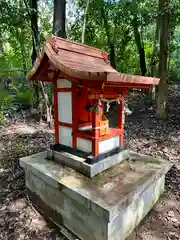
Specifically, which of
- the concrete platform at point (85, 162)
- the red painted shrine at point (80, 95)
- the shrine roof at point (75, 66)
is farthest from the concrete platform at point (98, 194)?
the shrine roof at point (75, 66)

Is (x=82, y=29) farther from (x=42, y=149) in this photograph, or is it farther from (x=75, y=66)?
(x=75, y=66)

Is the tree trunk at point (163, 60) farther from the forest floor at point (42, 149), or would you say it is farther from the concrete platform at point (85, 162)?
the concrete platform at point (85, 162)

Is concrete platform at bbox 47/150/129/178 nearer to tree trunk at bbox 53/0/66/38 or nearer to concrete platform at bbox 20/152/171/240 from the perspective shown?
concrete platform at bbox 20/152/171/240

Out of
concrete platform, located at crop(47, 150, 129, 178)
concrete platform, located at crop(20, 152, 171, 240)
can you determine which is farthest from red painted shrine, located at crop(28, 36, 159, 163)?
concrete platform, located at crop(20, 152, 171, 240)

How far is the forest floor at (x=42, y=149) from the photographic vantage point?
85.1 inches

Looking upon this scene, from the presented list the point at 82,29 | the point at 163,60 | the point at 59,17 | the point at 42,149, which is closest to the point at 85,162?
the point at 42,149

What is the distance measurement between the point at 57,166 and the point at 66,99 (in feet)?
3.10

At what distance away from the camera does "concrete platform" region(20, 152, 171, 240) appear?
5.87 feet

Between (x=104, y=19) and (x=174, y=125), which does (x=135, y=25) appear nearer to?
(x=104, y=19)

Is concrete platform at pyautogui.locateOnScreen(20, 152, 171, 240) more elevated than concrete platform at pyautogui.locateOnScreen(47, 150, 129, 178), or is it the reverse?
concrete platform at pyautogui.locateOnScreen(47, 150, 129, 178)

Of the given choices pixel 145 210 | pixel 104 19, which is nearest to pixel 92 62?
pixel 145 210

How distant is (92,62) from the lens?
253cm

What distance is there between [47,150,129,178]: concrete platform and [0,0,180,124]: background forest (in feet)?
3.22

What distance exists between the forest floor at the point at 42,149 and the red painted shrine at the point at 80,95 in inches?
40.4
